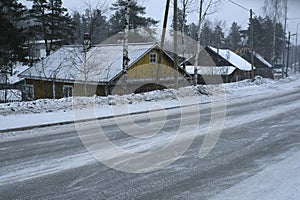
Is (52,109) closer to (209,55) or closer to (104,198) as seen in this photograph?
(104,198)

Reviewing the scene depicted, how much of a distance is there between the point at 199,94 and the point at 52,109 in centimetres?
998

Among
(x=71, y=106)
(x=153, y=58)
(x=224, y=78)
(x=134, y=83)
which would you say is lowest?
(x=71, y=106)

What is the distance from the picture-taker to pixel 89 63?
23.9m

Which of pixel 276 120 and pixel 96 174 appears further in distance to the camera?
pixel 276 120

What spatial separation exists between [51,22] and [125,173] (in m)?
40.3

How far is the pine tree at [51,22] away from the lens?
4278 cm

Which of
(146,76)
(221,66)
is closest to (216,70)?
(221,66)

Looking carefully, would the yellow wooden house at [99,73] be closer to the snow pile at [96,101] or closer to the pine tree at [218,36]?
the snow pile at [96,101]

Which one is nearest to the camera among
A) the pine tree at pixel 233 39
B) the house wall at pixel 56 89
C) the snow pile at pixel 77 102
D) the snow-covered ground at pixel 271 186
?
the snow-covered ground at pixel 271 186

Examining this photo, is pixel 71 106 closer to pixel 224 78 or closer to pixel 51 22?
pixel 51 22

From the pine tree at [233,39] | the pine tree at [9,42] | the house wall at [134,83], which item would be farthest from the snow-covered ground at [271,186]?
the pine tree at [233,39]

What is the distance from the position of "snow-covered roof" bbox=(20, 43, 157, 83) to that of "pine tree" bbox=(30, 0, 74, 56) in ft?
43.5

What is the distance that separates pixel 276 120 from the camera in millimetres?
12125

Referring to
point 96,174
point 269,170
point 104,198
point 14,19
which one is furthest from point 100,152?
point 14,19
